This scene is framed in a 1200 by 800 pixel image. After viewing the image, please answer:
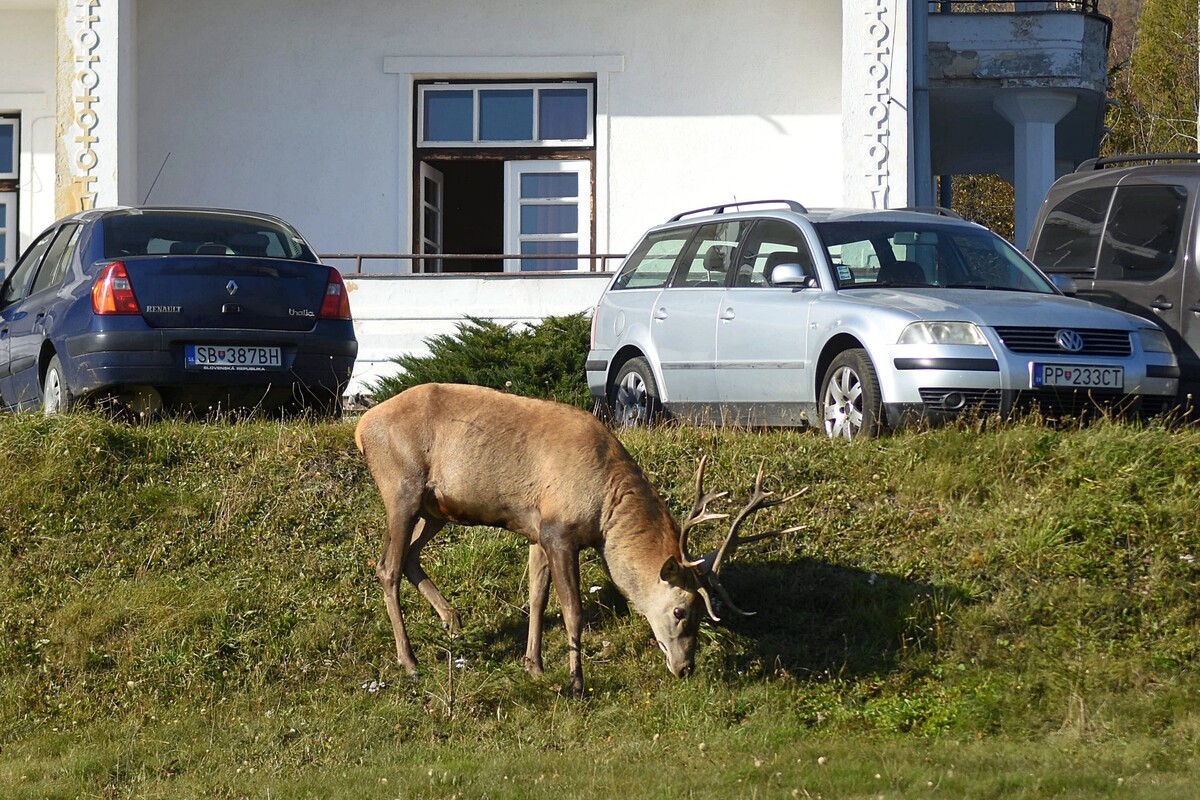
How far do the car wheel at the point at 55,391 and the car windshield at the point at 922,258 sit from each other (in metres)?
5.38

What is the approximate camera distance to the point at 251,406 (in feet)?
40.1

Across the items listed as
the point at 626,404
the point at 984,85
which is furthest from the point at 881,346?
the point at 984,85

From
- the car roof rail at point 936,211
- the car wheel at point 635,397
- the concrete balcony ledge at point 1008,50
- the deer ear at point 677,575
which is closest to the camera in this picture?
the deer ear at point 677,575

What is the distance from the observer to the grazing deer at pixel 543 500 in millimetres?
7945

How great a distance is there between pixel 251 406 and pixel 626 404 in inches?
108

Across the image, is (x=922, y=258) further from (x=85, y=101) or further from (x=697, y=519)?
(x=85, y=101)

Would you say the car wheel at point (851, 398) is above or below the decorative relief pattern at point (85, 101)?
below

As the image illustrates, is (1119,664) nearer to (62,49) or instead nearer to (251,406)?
(251,406)

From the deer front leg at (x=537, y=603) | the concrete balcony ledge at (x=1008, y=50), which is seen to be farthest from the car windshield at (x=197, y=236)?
the concrete balcony ledge at (x=1008, y=50)

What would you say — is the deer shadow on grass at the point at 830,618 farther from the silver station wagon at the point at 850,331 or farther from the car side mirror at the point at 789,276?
the car side mirror at the point at 789,276

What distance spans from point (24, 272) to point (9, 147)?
28.2 feet

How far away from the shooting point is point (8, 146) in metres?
21.4

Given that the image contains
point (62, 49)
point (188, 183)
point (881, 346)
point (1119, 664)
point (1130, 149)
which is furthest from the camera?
point (1130, 149)

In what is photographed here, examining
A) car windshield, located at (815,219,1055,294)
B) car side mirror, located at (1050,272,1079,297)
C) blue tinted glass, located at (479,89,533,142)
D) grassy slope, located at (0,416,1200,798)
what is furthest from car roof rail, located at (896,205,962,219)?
blue tinted glass, located at (479,89,533,142)
